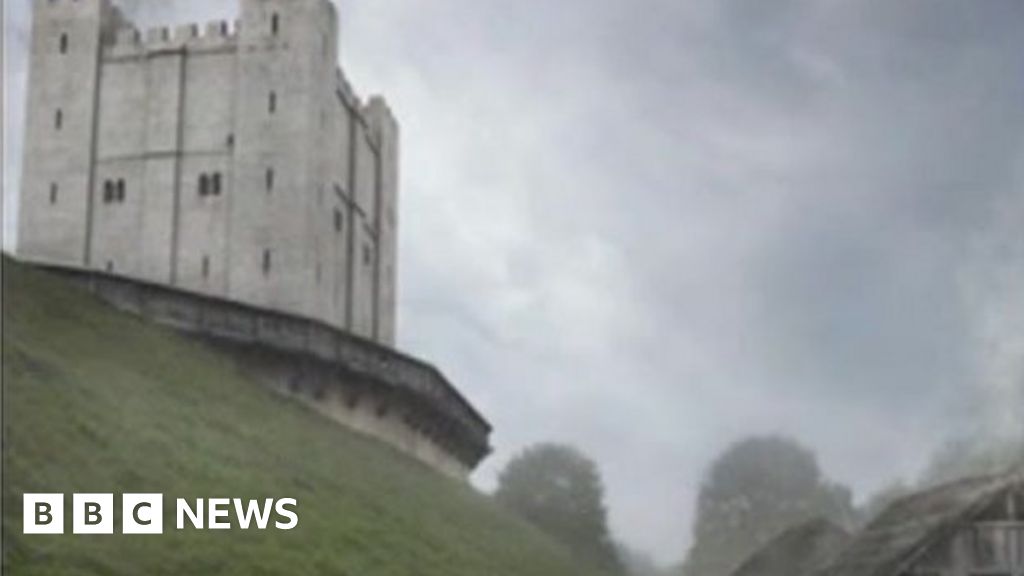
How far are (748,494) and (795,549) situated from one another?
123 ft

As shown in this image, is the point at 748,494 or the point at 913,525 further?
the point at 748,494

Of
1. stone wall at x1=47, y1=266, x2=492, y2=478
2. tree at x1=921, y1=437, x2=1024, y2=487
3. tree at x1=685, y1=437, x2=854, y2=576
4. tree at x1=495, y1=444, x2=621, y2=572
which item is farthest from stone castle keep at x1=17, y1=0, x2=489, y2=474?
tree at x1=921, y1=437, x2=1024, y2=487

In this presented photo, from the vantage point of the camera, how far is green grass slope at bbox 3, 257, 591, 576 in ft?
85.3

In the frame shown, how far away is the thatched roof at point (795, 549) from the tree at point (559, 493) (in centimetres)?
2132

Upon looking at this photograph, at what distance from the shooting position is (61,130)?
232 feet

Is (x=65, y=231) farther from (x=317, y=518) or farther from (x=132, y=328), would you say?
(x=317, y=518)

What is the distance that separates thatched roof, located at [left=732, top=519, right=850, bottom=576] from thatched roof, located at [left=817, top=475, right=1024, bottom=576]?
10.7m

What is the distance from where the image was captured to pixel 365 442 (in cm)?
4972

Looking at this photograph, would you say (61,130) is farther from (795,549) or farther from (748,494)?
(748,494)

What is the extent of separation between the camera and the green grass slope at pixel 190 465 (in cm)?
2598

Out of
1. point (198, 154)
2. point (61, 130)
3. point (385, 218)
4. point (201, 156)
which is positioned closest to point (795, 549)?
point (201, 156)

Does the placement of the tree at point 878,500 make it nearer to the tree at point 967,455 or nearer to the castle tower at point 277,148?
the tree at point 967,455

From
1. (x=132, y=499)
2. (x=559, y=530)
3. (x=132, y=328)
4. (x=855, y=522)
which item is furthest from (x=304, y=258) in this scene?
(x=132, y=499)

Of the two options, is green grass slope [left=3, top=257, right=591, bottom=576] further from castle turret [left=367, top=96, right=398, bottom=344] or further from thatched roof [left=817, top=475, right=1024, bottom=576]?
castle turret [left=367, top=96, right=398, bottom=344]
